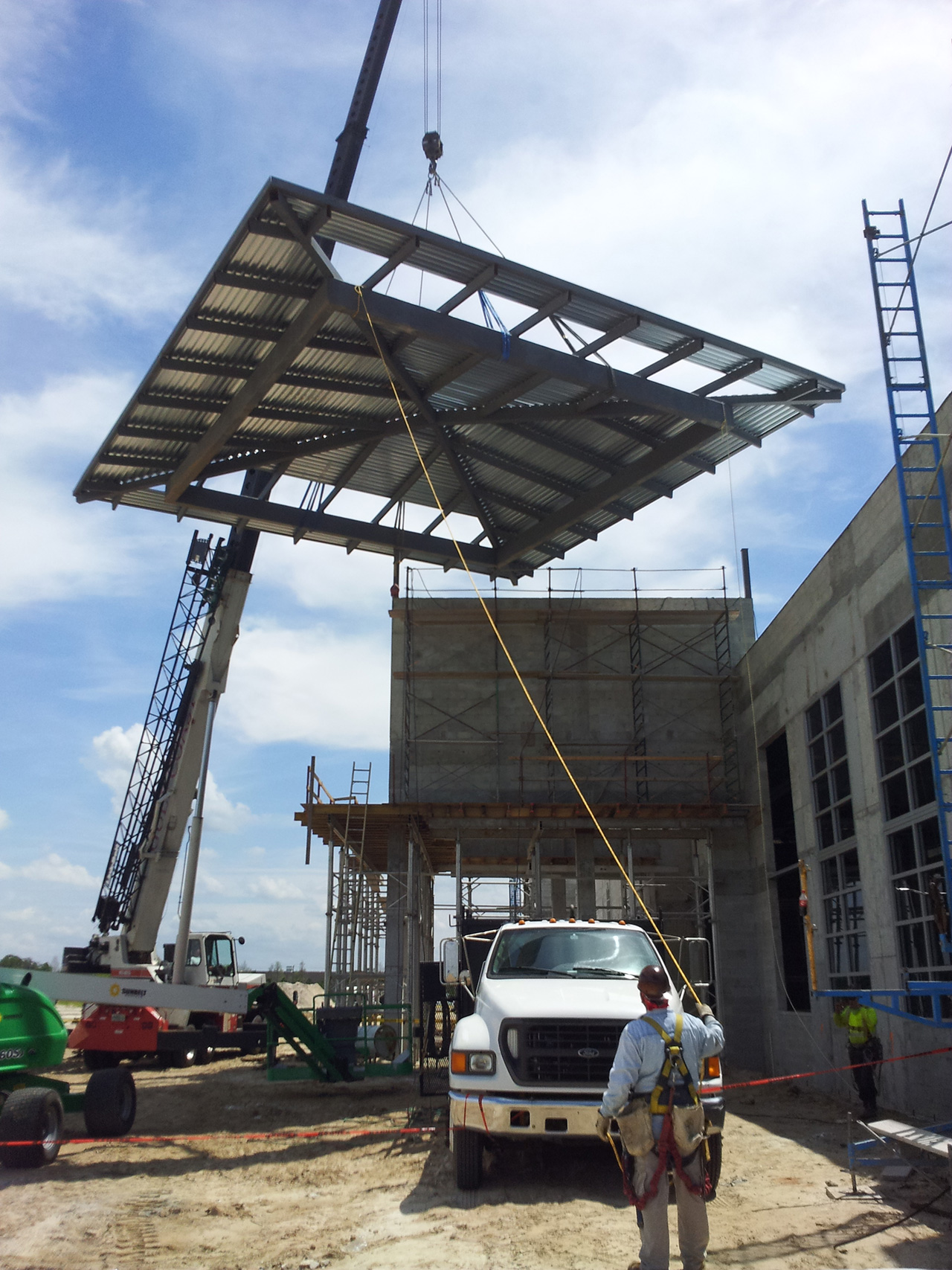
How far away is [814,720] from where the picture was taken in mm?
17969

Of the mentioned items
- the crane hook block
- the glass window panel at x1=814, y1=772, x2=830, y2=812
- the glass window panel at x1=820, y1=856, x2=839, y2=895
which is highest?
the crane hook block

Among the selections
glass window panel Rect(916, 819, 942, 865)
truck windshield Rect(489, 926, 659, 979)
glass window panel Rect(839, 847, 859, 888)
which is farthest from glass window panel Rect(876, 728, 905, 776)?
truck windshield Rect(489, 926, 659, 979)

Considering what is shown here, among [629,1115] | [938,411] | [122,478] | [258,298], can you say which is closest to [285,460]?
[122,478]

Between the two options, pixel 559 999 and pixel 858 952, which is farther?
pixel 858 952

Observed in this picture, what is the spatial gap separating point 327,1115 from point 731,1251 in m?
8.10

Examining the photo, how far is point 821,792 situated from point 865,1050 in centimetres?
537

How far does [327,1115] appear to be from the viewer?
13734 millimetres

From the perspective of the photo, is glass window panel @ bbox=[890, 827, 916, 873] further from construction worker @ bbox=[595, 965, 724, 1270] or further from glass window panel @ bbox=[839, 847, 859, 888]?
construction worker @ bbox=[595, 965, 724, 1270]

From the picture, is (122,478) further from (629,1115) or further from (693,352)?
(629,1115)

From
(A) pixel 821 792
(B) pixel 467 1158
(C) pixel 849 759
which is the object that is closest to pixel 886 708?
(C) pixel 849 759

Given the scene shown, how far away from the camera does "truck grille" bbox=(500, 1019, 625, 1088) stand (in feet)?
27.2

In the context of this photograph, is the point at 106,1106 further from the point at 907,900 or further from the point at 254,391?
the point at 907,900

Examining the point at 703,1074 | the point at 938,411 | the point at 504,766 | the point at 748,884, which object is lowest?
the point at 703,1074

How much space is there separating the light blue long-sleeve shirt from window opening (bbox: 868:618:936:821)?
7858mm
